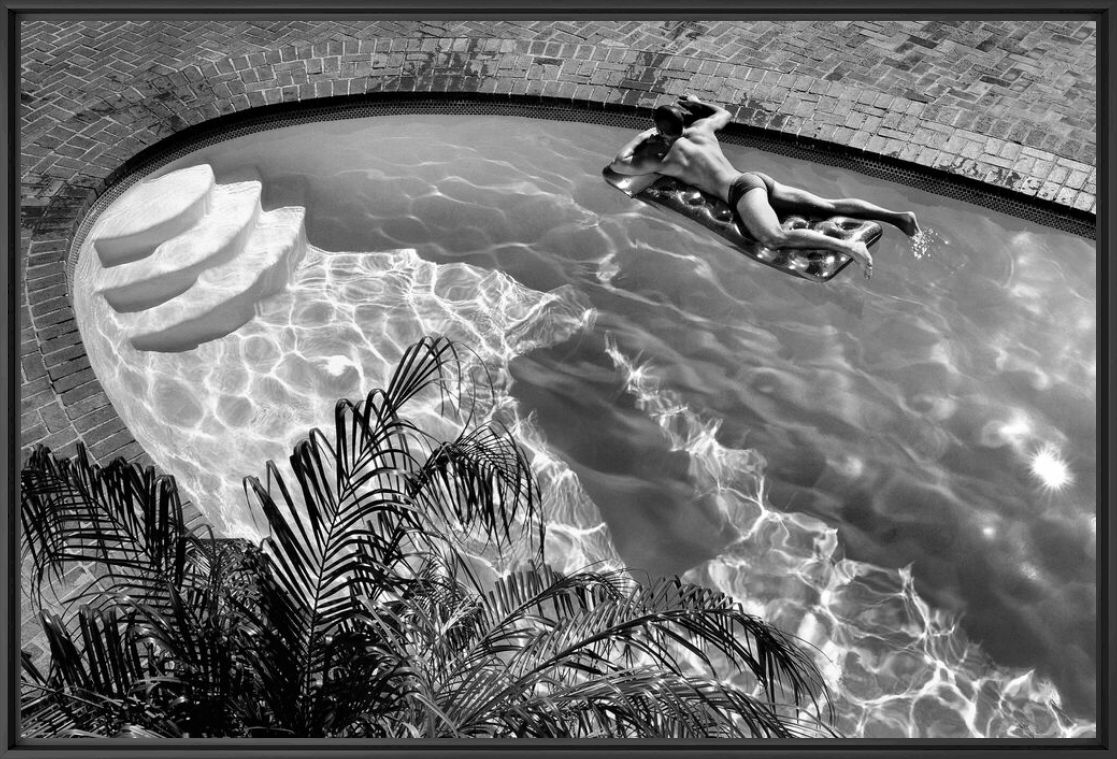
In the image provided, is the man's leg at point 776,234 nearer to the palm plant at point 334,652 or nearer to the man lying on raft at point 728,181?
the man lying on raft at point 728,181

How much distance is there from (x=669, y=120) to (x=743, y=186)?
0.91m

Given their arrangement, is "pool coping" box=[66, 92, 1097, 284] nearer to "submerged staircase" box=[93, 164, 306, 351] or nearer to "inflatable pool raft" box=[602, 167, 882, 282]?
"submerged staircase" box=[93, 164, 306, 351]

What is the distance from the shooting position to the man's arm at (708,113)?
8828 mm

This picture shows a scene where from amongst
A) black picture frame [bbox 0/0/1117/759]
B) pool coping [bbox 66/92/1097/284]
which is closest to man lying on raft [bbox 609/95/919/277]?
pool coping [bbox 66/92/1097/284]

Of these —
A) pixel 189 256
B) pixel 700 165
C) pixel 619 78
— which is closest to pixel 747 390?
pixel 700 165

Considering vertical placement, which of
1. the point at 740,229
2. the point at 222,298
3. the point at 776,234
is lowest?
the point at 222,298

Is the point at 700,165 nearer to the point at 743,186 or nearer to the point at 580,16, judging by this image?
the point at 743,186

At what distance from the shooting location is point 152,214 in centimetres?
816

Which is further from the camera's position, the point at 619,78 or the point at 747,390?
the point at 619,78

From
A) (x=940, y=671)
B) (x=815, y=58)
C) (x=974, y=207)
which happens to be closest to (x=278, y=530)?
(x=940, y=671)

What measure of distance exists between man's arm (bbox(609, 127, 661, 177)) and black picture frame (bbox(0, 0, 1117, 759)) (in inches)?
234

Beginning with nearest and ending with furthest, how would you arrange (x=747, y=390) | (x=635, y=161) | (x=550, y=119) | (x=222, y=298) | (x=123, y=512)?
(x=123, y=512) < (x=747, y=390) < (x=222, y=298) < (x=635, y=161) < (x=550, y=119)

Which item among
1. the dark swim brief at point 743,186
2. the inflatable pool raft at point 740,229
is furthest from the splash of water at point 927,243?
the dark swim brief at point 743,186

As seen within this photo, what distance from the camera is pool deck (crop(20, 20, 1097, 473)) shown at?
8.68m
